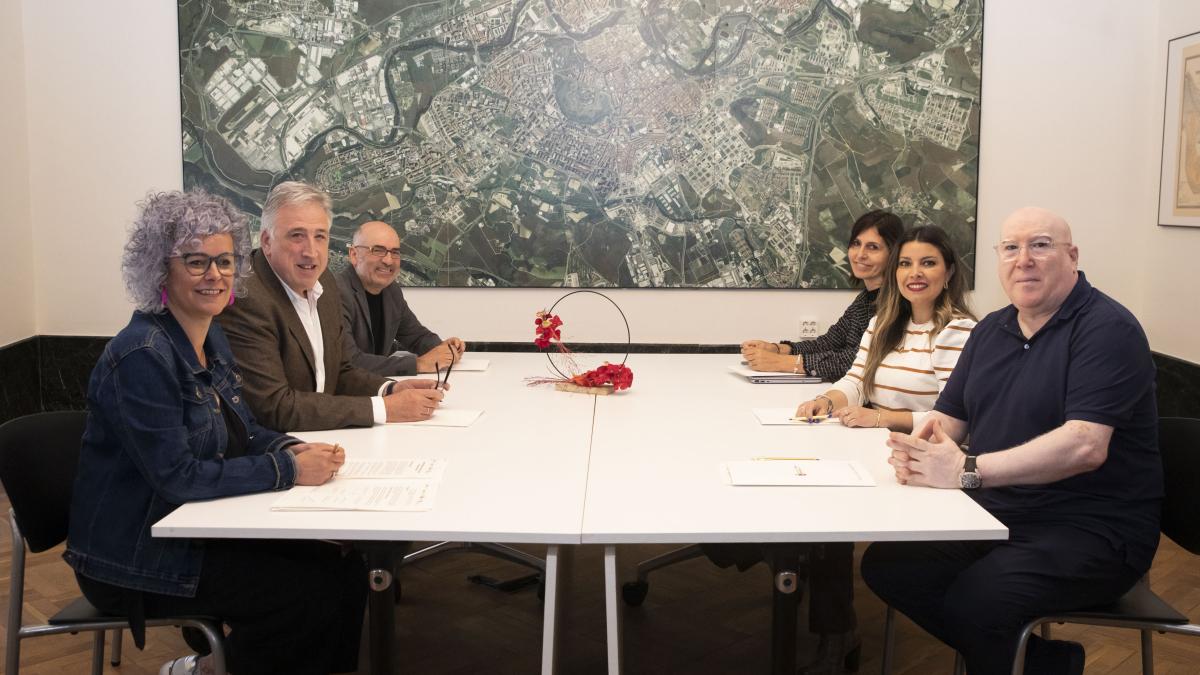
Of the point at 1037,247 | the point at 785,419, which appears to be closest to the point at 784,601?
the point at 785,419

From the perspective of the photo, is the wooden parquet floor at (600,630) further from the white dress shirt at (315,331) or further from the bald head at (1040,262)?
the bald head at (1040,262)

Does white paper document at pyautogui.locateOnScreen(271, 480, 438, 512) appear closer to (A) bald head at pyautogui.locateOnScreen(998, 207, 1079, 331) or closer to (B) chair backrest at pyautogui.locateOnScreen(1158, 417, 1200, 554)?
(A) bald head at pyautogui.locateOnScreen(998, 207, 1079, 331)

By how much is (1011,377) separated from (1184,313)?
2.67 meters

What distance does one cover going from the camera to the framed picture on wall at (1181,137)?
4.70 m

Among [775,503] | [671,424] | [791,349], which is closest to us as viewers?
[775,503]

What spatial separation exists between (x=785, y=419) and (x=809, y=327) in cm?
219

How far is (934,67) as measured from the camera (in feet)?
16.8

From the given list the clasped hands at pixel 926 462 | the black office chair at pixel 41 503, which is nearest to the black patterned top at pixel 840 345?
the clasped hands at pixel 926 462

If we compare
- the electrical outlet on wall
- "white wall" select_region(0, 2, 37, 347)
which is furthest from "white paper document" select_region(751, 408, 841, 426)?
"white wall" select_region(0, 2, 37, 347)

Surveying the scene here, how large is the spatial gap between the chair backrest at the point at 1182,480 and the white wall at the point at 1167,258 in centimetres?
237

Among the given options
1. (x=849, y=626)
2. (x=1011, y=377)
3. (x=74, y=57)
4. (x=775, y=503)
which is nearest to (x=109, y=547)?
(x=775, y=503)

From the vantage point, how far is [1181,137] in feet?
15.8

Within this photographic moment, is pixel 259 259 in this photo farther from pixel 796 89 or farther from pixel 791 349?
pixel 796 89

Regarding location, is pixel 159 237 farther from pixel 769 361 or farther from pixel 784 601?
pixel 769 361
